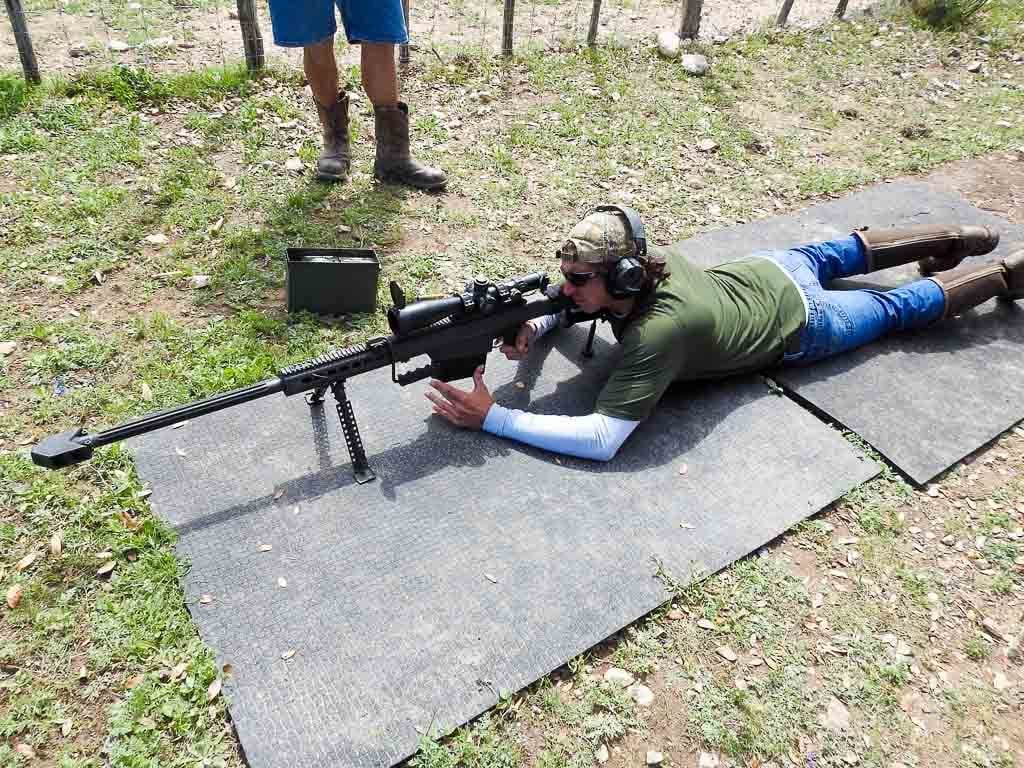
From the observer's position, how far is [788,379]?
171 inches

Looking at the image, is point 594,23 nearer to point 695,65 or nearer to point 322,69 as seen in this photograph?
point 695,65

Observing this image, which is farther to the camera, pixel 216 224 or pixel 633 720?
pixel 216 224

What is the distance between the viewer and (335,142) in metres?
5.89

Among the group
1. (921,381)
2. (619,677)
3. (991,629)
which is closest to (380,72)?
(921,381)

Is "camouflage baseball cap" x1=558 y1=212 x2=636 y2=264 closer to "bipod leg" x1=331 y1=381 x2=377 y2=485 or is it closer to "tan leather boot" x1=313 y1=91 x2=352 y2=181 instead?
"bipod leg" x1=331 y1=381 x2=377 y2=485

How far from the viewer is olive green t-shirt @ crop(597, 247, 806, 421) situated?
11.6ft

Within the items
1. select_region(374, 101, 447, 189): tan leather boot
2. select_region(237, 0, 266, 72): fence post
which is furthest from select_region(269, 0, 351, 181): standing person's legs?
select_region(237, 0, 266, 72): fence post

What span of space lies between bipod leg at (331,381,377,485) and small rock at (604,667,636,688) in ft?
4.62

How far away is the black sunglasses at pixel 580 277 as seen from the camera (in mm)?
3486

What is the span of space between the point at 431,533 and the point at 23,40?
603 cm

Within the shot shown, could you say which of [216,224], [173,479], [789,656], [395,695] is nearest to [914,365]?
[789,656]

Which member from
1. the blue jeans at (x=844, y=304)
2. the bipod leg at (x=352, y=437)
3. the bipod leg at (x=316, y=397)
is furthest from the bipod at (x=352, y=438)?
the blue jeans at (x=844, y=304)

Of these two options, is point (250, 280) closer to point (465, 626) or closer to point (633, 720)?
point (465, 626)

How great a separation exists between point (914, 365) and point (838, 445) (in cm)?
105
